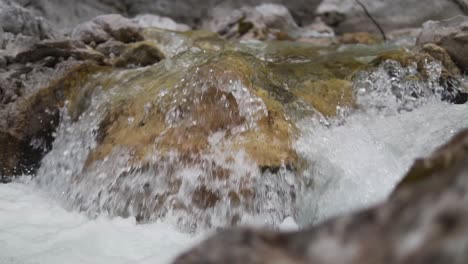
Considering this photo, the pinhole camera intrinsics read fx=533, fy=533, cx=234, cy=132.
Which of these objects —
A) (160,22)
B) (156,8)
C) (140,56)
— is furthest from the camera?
→ (156,8)

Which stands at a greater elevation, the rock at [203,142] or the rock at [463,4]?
the rock at [203,142]

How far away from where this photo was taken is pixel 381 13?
12539 mm

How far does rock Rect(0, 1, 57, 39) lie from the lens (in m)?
7.52

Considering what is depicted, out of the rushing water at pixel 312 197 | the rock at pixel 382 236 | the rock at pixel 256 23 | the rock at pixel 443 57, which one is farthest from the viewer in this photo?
the rock at pixel 256 23

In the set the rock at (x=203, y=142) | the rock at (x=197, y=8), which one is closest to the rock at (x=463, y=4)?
the rock at (x=197, y=8)

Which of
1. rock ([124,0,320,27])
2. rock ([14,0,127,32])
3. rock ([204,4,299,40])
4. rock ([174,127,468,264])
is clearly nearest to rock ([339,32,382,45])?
rock ([204,4,299,40])

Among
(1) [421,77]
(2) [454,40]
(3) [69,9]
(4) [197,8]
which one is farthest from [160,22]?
(1) [421,77]

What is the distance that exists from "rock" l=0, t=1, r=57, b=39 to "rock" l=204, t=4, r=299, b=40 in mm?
4253

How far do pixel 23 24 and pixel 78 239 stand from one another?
16.2ft

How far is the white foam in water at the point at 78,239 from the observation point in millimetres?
3344

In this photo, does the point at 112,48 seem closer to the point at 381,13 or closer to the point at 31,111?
the point at 31,111

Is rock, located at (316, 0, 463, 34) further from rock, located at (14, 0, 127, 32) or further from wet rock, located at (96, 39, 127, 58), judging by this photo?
wet rock, located at (96, 39, 127, 58)

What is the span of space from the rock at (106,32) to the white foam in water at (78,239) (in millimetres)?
3933

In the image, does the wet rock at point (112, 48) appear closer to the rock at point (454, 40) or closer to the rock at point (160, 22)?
the rock at point (454, 40)
